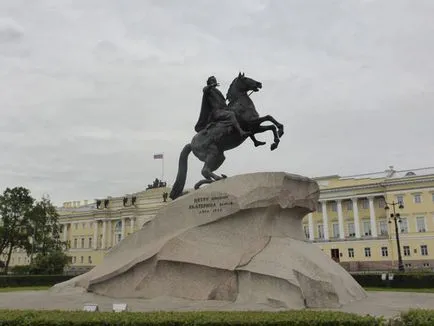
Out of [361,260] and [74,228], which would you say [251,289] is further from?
[74,228]

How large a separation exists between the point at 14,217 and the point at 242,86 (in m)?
47.6

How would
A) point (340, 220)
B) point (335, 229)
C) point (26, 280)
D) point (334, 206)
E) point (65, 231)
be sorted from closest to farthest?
1. point (26, 280)
2. point (340, 220)
3. point (335, 229)
4. point (334, 206)
5. point (65, 231)

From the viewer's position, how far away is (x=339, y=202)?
2894 inches

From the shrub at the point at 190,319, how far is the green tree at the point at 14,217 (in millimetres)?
51093

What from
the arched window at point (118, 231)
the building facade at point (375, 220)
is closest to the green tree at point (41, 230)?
the building facade at point (375, 220)

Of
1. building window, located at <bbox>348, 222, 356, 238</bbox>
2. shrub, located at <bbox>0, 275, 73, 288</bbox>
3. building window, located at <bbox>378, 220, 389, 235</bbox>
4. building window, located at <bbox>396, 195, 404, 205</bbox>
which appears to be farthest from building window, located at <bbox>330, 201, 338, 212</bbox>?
shrub, located at <bbox>0, 275, 73, 288</bbox>

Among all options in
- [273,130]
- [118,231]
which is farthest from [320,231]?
[273,130]

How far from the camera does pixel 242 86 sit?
15.3m

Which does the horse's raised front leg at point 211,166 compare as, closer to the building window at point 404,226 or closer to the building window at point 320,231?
the building window at point 404,226

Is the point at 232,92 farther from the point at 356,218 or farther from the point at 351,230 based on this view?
the point at 351,230

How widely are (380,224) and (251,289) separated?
63.4 metres

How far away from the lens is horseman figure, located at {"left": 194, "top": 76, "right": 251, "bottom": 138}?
49.0 feet

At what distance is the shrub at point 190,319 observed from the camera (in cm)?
688

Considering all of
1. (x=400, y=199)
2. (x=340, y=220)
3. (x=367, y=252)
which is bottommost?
(x=367, y=252)
